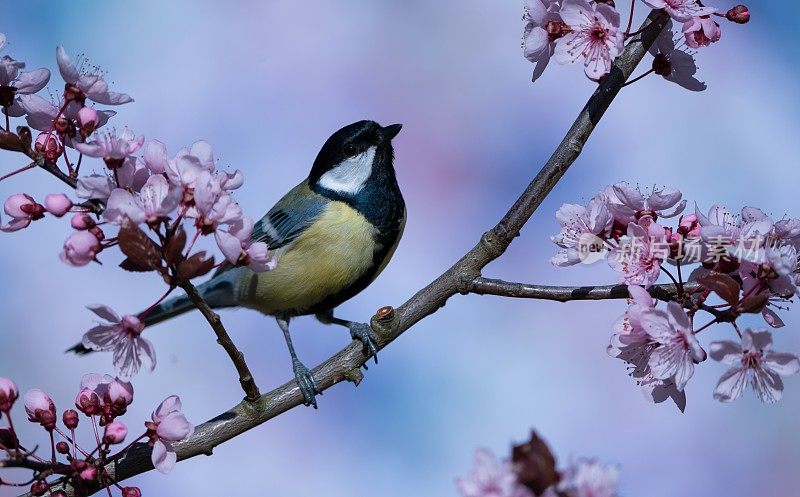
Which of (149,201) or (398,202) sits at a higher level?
(398,202)

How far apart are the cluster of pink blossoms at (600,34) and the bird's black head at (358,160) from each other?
1197 mm

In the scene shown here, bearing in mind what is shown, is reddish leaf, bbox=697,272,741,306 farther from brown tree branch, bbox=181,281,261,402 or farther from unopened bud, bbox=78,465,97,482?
unopened bud, bbox=78,465,97,482

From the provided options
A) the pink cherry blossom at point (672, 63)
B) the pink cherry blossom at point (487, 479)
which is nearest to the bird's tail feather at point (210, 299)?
the pink cherry blossom at point (672, 63)

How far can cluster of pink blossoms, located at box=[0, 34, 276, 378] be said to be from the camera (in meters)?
1.21

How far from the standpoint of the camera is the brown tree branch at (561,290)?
148 cm

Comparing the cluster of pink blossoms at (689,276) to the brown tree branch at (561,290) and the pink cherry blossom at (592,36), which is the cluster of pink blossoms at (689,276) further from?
the pink cherry blossom at (592,36)

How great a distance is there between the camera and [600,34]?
150 centimetres

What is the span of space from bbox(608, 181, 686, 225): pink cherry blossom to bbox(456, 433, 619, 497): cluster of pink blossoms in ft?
2.44

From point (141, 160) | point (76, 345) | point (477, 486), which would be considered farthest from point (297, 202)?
point (477, 486)

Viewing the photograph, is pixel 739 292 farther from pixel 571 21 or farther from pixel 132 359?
pixel 132 359

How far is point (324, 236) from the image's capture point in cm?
260

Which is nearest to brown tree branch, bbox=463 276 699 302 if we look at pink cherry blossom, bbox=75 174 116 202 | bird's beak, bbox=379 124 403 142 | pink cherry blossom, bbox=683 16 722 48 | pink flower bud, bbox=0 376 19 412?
pink cherry blossom, bbox=683 16 722 48

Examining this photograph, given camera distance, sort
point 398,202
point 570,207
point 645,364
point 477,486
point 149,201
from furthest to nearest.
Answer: point 398,202 < point 570,207 < point 645,364 < point 149,201 < point 477,486

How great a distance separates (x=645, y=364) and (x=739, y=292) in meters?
0.20
